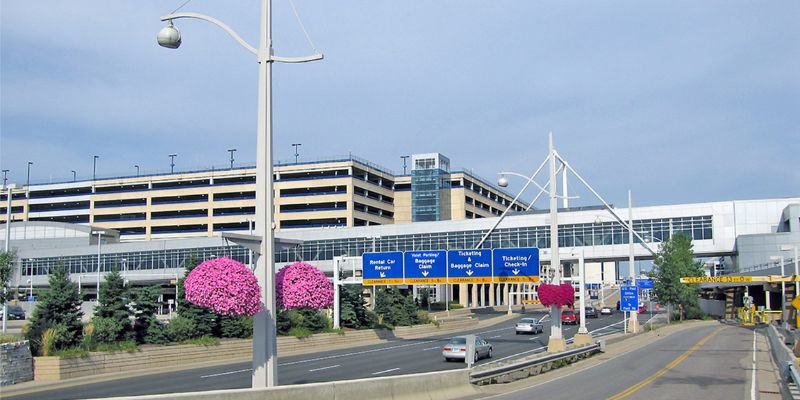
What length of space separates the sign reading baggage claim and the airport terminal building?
118 ft

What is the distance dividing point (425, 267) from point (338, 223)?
7635 cm

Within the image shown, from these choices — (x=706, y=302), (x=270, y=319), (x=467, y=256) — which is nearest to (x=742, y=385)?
(x=270, y=319)

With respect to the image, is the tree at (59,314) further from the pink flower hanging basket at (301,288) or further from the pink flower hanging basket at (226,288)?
the pink flower hanging basket at (226,288)

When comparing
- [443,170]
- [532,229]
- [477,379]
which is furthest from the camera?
[443,170]

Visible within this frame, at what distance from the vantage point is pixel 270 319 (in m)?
15.4

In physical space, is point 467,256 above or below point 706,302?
above

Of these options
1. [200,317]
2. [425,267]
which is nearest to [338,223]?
[425,267]

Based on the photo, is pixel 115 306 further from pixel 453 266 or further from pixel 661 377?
pixel 453 266

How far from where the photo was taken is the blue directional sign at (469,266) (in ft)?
165

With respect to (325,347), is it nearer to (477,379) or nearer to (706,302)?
(477,379)

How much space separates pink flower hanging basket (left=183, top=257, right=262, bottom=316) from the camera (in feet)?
49.8

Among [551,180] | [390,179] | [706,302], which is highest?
[390,179]

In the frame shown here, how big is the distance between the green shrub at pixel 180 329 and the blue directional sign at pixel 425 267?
18.9 meters

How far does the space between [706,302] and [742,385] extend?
89.1m
